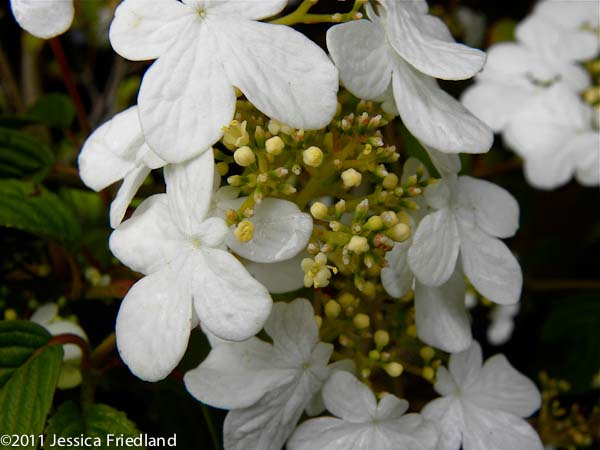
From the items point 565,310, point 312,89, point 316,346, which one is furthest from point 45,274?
point 565,310

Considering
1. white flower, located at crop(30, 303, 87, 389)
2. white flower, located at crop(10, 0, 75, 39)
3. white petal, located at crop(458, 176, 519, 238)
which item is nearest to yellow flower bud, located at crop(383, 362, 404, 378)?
white petal, located at crop(458, 176, 519, 238)

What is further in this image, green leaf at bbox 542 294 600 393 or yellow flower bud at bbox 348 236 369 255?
green leaf at bbox 542 294 600 393

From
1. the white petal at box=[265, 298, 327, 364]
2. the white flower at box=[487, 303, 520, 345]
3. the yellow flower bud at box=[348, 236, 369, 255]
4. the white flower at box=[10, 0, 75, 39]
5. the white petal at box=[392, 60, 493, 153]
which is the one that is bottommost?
the white flower at box=[487, 303, 520, 345]

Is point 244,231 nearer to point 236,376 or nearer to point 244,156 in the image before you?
point 244,156

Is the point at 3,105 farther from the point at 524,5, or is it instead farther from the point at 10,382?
the point at 524,5

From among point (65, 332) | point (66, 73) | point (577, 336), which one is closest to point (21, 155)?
point (66, 73)

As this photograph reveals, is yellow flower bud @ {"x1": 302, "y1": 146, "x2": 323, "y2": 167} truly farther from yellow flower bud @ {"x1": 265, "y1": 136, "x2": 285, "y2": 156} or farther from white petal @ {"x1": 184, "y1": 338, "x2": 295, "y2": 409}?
white petal @ {"x1": 184, "y1": 338, "x2": 295, "y2": 409}

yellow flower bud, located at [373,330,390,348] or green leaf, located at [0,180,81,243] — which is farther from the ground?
green leaf, located at [0,180,81,243]
